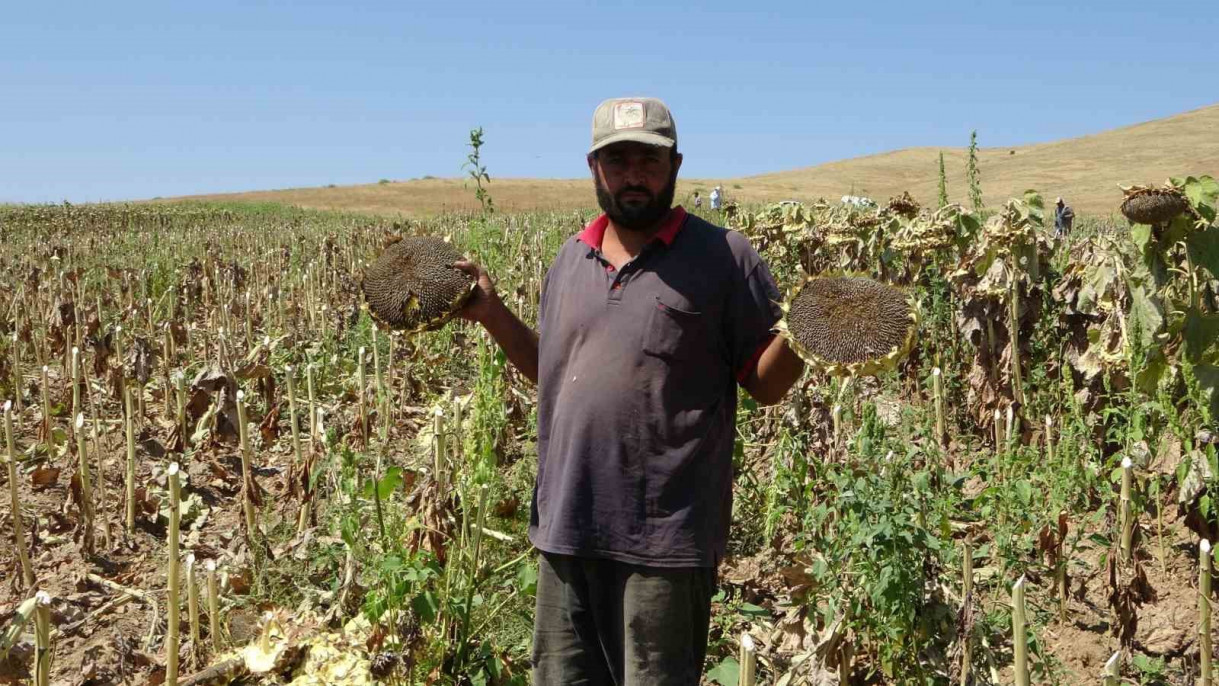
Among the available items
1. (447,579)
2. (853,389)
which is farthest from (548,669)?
(853,389)

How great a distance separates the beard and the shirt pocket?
9.2 inches

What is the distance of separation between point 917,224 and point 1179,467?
3037mm

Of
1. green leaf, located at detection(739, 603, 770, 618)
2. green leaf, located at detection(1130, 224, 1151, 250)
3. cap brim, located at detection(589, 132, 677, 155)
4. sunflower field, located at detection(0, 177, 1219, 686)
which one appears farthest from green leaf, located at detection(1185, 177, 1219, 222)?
cap brim, located at detection(589, 132, 677, 155)

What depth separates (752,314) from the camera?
248cm

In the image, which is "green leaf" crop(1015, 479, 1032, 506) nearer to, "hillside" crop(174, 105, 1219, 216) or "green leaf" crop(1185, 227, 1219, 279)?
"green leaf" crop(1185, 227, 1219, 279)

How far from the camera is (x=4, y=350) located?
278 inches

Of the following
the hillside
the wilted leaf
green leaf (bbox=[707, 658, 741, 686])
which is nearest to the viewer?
green leaf (bbox=[707, 658, 741, 686])

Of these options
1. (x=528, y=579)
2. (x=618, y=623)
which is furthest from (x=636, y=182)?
(x=528, y=579)

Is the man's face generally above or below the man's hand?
above

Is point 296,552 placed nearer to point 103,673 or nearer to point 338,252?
point 103,673

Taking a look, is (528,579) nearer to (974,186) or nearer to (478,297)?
(478,297)

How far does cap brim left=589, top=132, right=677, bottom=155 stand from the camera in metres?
2.46

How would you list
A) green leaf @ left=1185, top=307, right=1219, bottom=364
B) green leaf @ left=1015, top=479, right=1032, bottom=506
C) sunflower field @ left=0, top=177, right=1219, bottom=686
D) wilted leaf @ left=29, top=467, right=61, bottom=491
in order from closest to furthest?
sunflower field @ left=0, top=177, right=1219, bottom=686, green leaf @ left=1015, top=479, right=1032, bottom=506, green leaf @ left=1185, top=307, right=1219, bottom=364, wilted leaf @ left=29, top=467, right=61, bottom=491

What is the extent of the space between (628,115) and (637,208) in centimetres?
23
